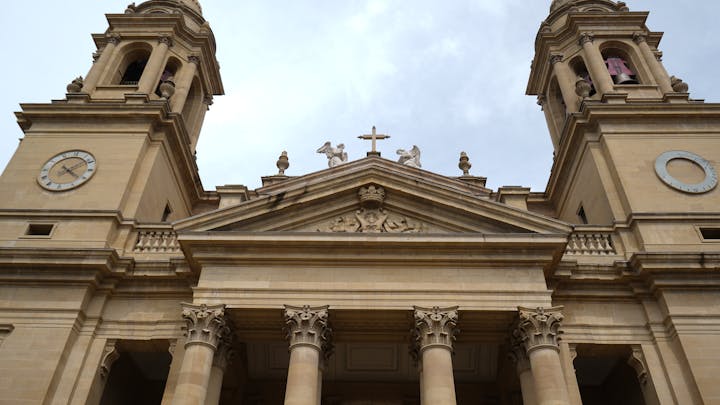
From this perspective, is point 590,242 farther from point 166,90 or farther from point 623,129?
point 166,90

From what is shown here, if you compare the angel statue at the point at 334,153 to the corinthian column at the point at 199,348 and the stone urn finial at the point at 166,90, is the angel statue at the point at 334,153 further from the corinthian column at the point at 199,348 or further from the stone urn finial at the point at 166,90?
the corinthian column at the point at 199,348

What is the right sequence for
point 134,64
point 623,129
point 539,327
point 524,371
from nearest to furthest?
point 539,327 → point 524,371 → point 623,129 → point 134,64

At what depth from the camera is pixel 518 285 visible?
15234mm

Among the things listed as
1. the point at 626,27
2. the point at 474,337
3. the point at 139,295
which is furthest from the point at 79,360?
the point at 626,27

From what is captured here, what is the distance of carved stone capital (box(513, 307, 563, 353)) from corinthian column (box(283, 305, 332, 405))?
4.59m

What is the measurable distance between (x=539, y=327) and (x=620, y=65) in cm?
1393

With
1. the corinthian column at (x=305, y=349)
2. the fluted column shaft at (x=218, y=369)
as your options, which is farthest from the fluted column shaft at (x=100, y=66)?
the corinthian column at (x=305, y=349)

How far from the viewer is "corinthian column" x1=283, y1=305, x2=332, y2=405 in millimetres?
13570

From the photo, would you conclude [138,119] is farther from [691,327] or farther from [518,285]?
[691,327]

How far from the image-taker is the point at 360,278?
15531 millimetres

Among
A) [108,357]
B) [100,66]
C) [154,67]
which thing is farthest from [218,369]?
[100,66]

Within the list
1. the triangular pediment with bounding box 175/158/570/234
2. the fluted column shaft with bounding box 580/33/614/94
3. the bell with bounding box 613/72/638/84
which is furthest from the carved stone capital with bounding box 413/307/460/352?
the bell with bounding box 613/72/638/84

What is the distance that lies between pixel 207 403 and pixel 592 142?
14175 mm

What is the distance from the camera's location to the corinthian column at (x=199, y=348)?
530 inches
